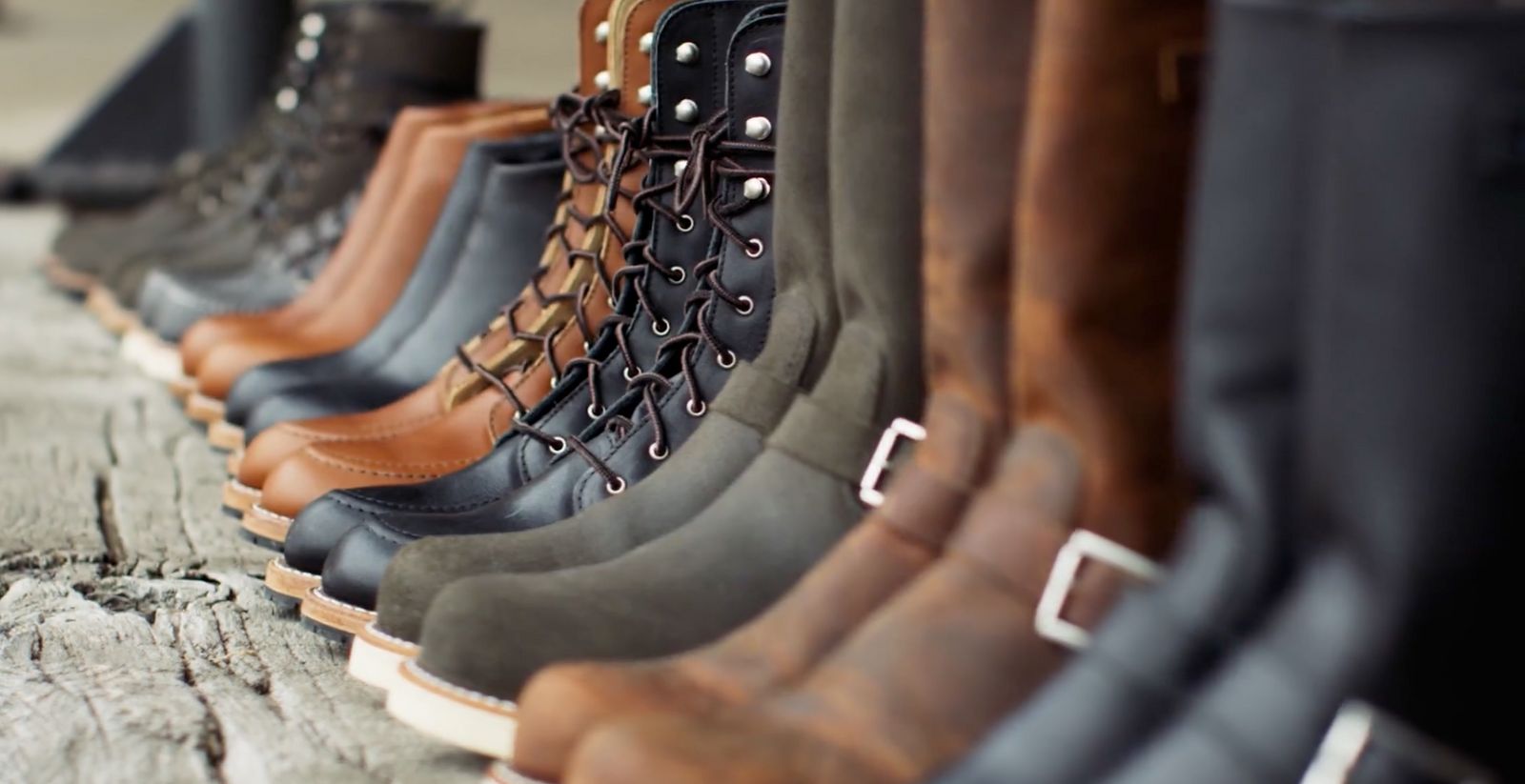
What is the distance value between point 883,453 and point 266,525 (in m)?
0.93

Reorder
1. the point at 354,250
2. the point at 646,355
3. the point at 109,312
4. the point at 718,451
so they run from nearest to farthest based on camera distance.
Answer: the point at 718,451
the point at 646,355
the point at 354,250
the point at 109,312

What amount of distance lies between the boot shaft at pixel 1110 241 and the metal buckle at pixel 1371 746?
206mm


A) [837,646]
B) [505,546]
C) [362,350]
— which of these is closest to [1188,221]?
[837,646]

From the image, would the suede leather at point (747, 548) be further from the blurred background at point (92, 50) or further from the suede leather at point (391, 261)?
the blurred background at point (92, 50)

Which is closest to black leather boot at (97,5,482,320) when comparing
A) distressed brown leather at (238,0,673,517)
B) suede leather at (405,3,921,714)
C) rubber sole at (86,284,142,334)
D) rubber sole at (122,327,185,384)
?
rubber sole at (86,284,142,334)

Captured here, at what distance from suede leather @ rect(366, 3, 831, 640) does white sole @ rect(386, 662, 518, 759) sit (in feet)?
0.50

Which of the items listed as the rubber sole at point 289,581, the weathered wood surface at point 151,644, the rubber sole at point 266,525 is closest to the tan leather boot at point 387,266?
the weathered wood surface at point 151,644

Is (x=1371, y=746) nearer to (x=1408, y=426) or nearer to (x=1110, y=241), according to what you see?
(x=1408, y=426)

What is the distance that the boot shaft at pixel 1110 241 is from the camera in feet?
3.43

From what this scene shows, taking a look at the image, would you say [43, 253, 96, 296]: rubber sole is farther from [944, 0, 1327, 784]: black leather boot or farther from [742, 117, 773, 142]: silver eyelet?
[944, 0, 1327, 784]: black leather boot

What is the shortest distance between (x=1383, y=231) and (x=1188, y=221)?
0.17 m

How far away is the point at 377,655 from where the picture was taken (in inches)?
59.8

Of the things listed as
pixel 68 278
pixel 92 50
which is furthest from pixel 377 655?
pixel 92 50

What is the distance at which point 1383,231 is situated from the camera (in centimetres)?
88
